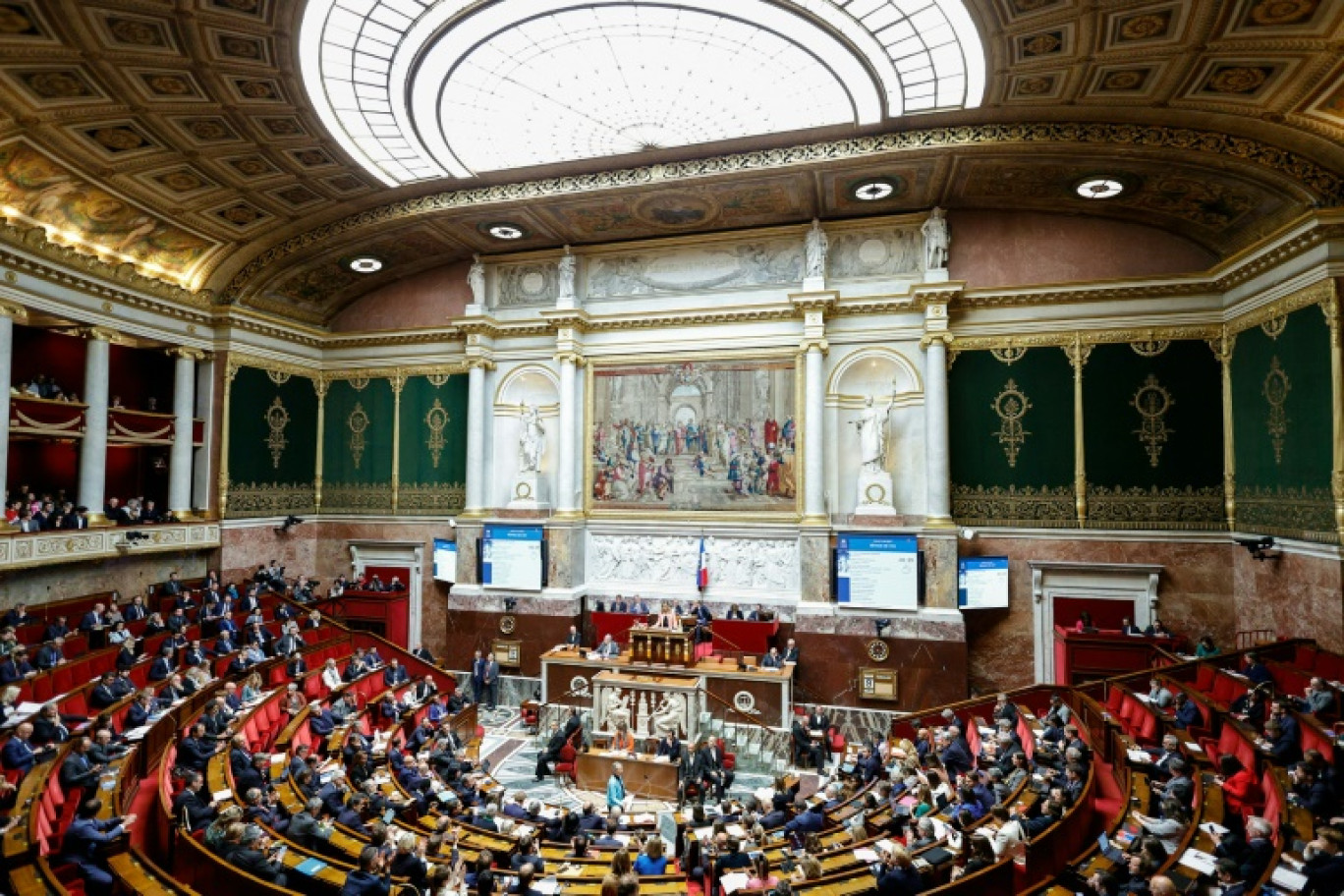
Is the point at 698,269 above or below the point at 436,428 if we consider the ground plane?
above

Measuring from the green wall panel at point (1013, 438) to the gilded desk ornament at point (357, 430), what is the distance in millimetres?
17509

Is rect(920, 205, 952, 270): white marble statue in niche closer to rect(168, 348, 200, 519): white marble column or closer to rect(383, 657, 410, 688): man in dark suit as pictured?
rect(383, 657, 410, 688): man in dark suit

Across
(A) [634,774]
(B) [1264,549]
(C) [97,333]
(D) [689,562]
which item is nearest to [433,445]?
(C) [97,333]

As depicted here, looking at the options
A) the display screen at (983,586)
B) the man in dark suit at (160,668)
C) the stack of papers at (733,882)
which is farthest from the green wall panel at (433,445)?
the stack of papers at (733,882)

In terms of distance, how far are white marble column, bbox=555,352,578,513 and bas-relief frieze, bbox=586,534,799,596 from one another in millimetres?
1565

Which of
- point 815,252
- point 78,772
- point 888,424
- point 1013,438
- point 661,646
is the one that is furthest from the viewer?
→ point 815,252

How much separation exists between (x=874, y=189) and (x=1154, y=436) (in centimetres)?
874

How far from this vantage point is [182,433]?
765 inches

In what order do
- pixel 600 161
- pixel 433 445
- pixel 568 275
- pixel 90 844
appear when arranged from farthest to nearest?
pixel 433 445 < pixel 568 275 < pixel 600 161 < pixel 90 844

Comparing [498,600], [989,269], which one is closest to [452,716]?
[498,600]

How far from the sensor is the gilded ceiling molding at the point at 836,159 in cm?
1309

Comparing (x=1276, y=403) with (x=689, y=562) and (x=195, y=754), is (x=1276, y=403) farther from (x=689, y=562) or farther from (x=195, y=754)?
(x=195, y=754)

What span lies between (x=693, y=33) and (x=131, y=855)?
14052 millimetres

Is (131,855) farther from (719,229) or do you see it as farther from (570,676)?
(719,229)
